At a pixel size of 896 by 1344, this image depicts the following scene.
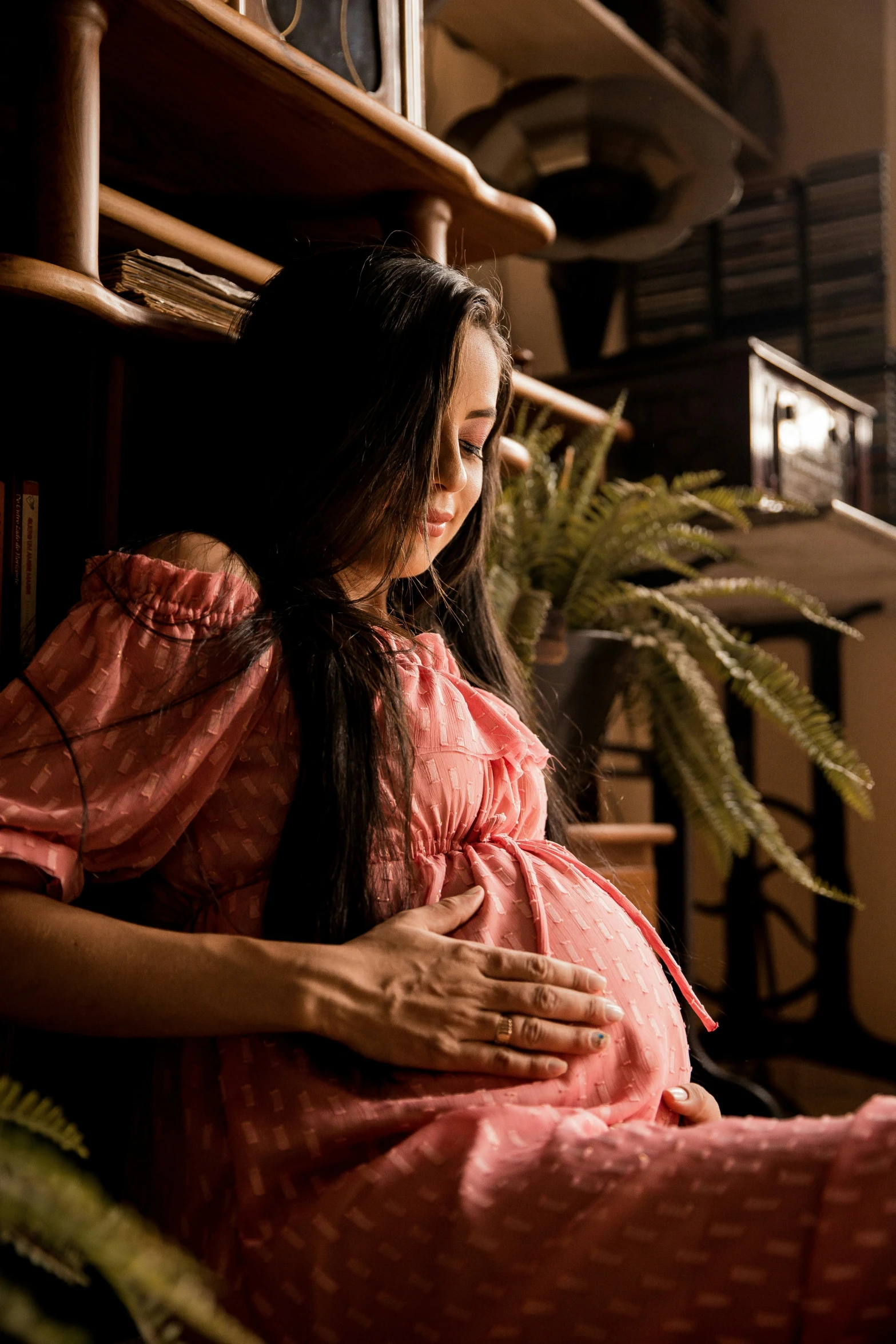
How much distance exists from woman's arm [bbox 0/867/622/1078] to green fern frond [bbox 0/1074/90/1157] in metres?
0.30

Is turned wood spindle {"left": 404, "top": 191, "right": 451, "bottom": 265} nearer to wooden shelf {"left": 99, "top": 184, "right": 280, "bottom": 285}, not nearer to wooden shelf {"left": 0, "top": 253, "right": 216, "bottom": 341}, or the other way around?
wooden shelf {"left": 99, "top": 184, "right": 280, "bottom": 285}

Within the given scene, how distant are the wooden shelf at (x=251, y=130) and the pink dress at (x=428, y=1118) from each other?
0.48m

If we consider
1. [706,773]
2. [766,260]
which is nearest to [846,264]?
[766,260]

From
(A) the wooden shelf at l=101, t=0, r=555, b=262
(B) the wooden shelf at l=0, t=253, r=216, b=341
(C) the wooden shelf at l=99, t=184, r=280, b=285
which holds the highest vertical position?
(A) the wooden shelf at l=101, t=0, r=555, b=262

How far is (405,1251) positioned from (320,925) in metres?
0.22

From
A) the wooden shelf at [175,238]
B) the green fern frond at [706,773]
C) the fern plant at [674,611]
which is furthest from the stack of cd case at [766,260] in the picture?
the wooden shelf at [175,238]

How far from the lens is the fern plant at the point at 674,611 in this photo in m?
1.55

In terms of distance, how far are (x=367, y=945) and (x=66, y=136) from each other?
2.19 feet

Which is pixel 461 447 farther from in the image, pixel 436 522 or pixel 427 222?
pixel 427 222

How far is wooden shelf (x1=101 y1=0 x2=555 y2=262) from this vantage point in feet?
3.30

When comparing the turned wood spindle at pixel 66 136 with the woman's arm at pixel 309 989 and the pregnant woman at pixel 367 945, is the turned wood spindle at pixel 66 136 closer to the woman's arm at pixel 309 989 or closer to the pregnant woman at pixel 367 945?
the pregnant woman at pixel 367 945

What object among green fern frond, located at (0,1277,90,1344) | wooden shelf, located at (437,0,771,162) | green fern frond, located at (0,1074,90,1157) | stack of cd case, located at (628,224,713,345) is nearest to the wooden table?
green fern frond, located at (0,1074,90,1157)

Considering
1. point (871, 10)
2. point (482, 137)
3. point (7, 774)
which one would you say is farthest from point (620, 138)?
point (7, 774)

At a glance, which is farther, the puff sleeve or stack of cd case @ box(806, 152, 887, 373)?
stack of cd case @ box(806, 152, 887, 373)
